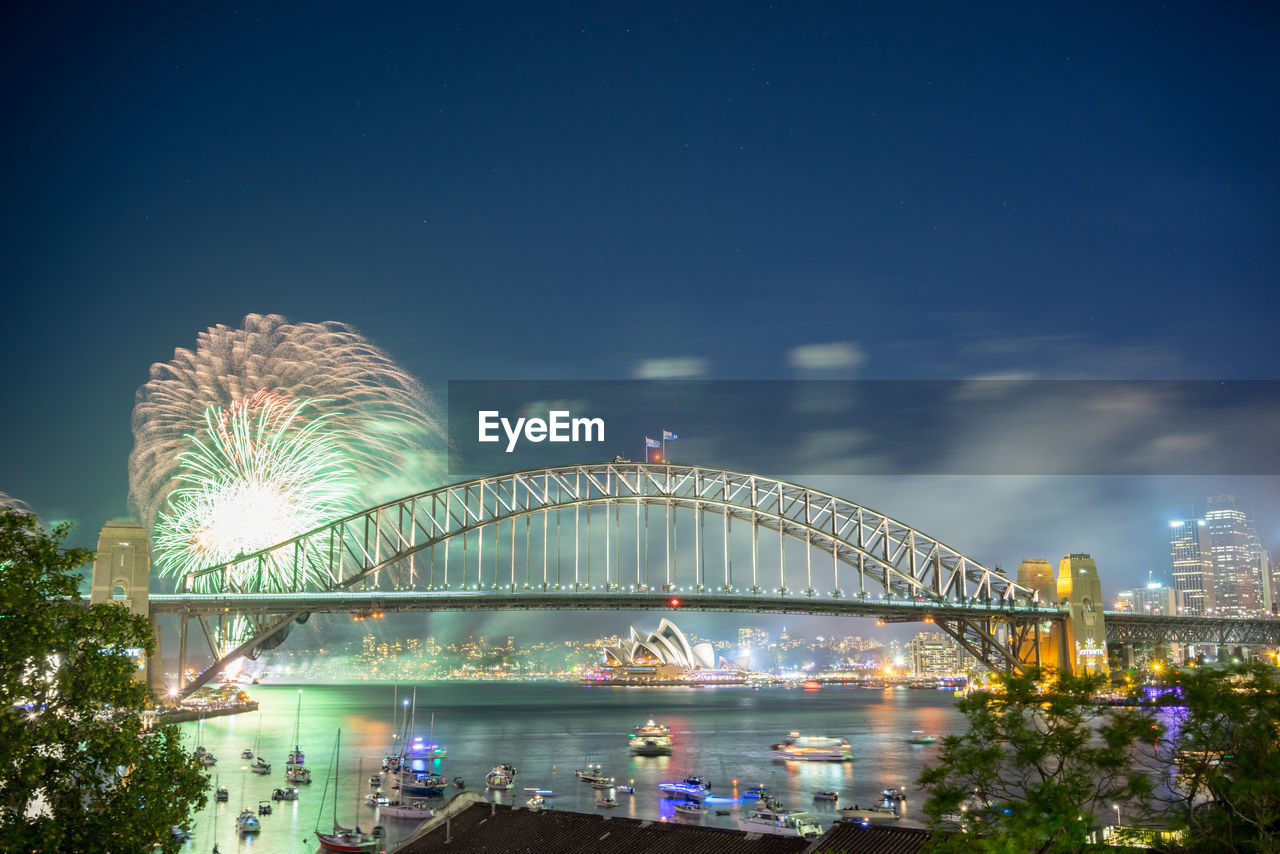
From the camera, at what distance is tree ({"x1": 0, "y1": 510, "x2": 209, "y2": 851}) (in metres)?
17.8

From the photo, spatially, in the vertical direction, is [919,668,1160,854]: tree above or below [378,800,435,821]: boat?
above

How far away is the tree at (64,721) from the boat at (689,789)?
39.8 metres

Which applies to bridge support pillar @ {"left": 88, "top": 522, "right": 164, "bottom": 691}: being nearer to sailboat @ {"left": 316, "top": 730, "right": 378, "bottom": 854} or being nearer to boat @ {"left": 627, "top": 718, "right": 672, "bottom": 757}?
sailboat @ {"left": 316, "top": 730, "right": 378, "bottom": 854}

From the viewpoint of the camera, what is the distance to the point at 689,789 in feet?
187

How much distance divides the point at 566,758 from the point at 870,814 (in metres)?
33.0

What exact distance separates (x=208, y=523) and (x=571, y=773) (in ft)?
84.7

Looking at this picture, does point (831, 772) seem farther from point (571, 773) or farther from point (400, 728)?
point (400, 728)

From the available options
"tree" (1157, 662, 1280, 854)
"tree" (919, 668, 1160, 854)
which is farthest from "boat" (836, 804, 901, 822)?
"tree" (1157, 662, 1280, 854)

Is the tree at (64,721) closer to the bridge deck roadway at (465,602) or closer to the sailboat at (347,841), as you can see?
the sailboat at (347,841)

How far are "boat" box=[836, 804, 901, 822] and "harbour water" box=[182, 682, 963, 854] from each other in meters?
0.68

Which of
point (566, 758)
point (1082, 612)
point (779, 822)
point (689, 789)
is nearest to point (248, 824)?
point (689, 789)

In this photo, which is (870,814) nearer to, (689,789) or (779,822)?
(779,822)

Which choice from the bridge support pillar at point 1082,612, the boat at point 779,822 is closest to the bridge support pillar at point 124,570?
the boat at point 779,822

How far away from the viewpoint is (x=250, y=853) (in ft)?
142
